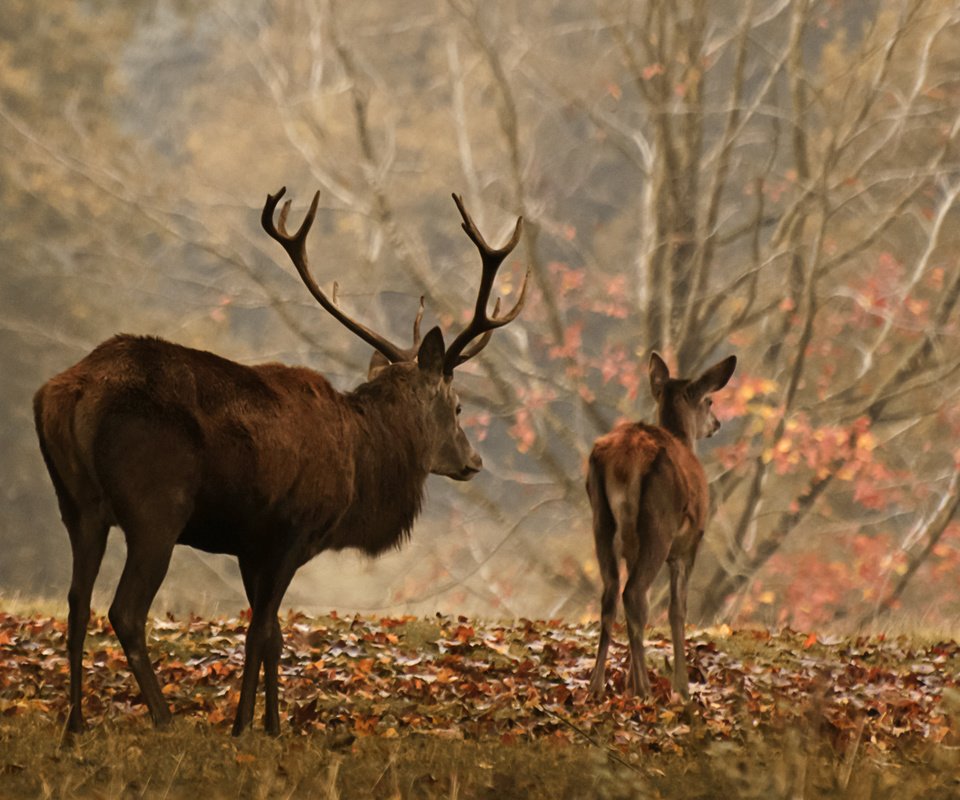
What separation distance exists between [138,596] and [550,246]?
71.8 ft

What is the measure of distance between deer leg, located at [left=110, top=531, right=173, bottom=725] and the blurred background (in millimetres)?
2349

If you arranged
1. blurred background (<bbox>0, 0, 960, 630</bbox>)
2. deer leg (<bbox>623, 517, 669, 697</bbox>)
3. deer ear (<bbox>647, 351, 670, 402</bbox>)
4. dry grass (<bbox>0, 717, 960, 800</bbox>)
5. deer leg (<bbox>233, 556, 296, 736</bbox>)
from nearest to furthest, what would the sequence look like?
1. dry grass (<bbox>0, 717, 960, 800</bbox>)
2. deer leg (<bbox>233, 556, 296, 736</bbox>)
3. deer leg (<bbox>623, 517, 669, 697</bbox>)
4. deer ear (<bbox>647, 351, 670, 402</bbox>)
5. blurred background (<bbox>0, 0, 960, 630</bbox>)

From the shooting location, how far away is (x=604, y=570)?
30.6 ft

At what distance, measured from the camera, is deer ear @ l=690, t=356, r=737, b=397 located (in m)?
10.4

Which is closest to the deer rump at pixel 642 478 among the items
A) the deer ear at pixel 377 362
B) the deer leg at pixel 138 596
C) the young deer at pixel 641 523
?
the young deer at pixel 641 523

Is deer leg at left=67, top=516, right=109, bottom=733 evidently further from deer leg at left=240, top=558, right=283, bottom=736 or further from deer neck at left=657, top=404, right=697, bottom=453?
deer neck at left=657, top=404, right=697, bottom=453

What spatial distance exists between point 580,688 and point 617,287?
8541 millimetres

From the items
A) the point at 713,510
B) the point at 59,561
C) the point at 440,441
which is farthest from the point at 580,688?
the point at 59,561

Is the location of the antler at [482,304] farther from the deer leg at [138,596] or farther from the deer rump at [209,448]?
the deer leg at [138,596]

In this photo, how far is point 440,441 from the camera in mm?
8609

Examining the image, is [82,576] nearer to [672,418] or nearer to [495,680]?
[495,680]


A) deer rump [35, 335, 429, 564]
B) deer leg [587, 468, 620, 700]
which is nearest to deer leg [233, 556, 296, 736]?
deer rump [35, 335, 429, 564]

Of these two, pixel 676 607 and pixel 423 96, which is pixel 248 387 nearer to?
pixel 676 607

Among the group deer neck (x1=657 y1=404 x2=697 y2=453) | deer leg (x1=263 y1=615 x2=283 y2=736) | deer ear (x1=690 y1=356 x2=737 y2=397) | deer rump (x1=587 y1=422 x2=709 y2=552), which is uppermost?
deer ear (x1=690 y1=356 x2=737 y2=397)
